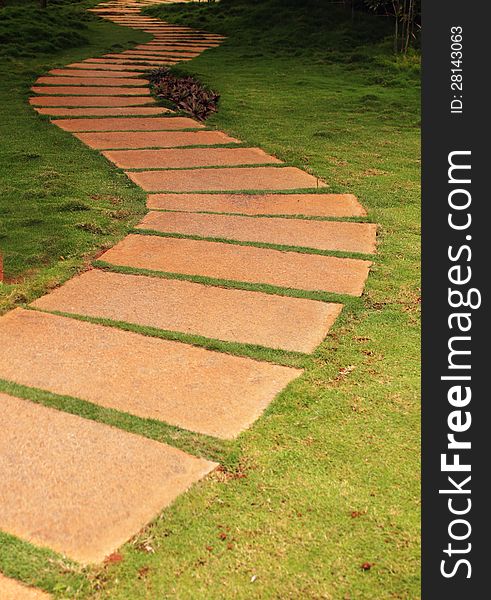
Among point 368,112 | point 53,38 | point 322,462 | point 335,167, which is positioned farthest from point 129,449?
point 53,38

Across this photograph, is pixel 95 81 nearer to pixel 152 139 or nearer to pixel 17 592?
pixel 152 139

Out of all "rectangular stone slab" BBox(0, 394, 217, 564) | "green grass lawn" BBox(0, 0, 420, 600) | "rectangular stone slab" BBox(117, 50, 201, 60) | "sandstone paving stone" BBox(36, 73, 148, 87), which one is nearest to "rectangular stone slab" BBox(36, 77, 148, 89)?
"sandstone paving stone" BBox(36, 73, 148, 87)

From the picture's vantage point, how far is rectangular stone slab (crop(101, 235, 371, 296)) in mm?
2869

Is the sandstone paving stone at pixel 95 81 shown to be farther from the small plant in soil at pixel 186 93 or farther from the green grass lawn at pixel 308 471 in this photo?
the green grass lawn at pixel 308 471

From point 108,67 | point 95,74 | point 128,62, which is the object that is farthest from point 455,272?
point 128,62

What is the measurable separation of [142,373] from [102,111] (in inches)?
165

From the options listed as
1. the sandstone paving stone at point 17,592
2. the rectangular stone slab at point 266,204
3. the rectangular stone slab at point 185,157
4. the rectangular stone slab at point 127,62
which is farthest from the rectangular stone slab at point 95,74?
the sandstone paving stone at point 17,592

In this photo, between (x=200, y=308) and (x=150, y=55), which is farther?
(x=150, y=55)

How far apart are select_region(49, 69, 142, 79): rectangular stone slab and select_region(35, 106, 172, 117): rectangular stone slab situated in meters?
1.36

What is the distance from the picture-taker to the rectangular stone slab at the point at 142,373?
200 centimetres

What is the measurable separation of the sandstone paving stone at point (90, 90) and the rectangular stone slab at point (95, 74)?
1.65 feet

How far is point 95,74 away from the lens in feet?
24.9

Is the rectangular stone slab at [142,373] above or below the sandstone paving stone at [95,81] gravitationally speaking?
below

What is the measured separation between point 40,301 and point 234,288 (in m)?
0.70
